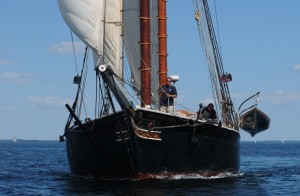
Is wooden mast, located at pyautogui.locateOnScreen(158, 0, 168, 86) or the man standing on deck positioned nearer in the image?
the man standing on deck

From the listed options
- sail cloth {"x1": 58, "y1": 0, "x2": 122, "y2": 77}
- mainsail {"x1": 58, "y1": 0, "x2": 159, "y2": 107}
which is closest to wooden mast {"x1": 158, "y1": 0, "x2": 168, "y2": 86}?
mainsail {"x1": 58, "y1": 0, "x2": 159, "y2": 107}

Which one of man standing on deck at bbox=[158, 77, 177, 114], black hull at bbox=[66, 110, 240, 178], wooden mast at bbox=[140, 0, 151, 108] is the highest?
wooden mast at bbox=[140, 0, 151, 108]

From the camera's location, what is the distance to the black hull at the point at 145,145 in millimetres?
27719

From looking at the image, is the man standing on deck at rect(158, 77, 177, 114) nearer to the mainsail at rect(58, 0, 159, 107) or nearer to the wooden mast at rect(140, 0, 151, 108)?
the wooden mast at rect(140, 0, 151, 108)

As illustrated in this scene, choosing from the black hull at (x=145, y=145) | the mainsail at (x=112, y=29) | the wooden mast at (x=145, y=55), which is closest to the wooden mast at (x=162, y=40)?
the mainsail at (x=112, y=29)

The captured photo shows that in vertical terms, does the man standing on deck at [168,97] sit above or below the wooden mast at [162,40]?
below

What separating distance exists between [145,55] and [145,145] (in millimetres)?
4777

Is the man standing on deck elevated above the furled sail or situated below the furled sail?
below

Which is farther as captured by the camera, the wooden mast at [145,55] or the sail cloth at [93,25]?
the wooden mast at [145,55]

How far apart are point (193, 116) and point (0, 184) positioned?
9.31 metres

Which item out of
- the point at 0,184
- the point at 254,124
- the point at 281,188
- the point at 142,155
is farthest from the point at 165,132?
the point at 254,124

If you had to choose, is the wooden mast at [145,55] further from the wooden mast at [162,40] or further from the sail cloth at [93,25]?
the wooden mast at [162,40]

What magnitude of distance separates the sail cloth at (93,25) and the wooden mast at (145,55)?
49.5 inches

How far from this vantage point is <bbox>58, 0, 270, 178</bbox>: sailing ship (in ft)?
90.9
